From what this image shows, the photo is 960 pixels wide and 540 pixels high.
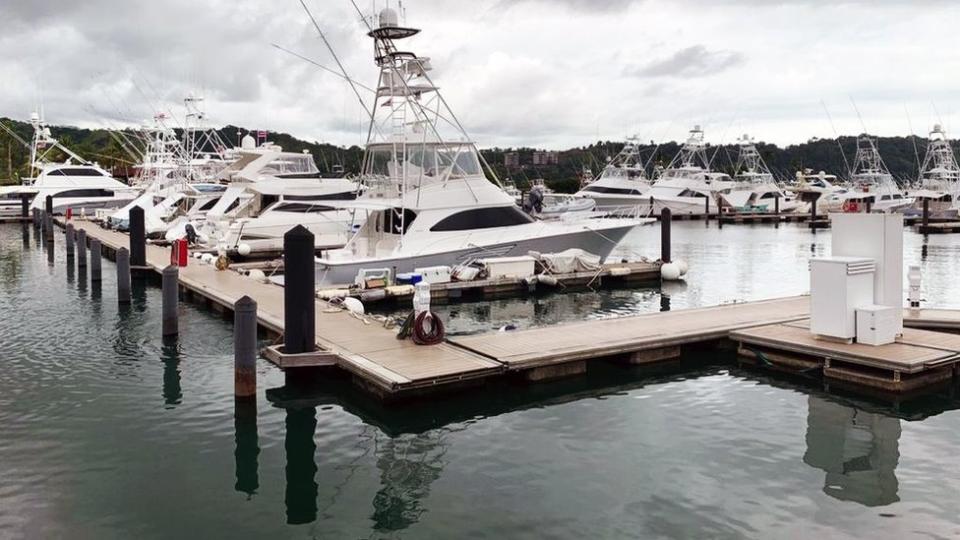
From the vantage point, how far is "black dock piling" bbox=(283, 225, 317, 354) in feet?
38.4

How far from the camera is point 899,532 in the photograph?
738cm

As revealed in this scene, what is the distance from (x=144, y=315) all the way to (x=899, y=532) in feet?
54.8

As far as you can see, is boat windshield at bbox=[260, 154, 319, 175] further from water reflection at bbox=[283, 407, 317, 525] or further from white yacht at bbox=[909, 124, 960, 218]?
white yacht at bbox=[909, 124, 960, 218]

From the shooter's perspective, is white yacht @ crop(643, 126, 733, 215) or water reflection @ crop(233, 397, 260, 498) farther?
white yacht @ crop(643, 126, 733, 215)

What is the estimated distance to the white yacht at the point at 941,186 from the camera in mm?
63800

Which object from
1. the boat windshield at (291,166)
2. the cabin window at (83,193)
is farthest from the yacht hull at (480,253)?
the cabin window at (83,193)

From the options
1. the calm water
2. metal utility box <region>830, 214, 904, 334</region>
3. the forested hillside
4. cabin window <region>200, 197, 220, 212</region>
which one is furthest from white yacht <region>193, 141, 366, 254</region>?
the forested hillside

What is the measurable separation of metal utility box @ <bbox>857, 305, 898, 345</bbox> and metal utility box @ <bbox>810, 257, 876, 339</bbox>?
0.36 feet

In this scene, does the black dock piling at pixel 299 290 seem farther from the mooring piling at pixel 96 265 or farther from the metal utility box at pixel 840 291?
the mooring piling at pixel 96 265

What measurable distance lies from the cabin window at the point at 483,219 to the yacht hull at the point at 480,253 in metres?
0.65

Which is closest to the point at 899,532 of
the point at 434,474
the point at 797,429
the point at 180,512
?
the point at 797,429

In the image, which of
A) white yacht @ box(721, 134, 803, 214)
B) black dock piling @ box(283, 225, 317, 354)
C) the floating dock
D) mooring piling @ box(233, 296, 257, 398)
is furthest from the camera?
white yacht @ box(721, 134, 803, 214)

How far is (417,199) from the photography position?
2286cm

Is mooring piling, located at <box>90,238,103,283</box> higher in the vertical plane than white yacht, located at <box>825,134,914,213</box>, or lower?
lower
